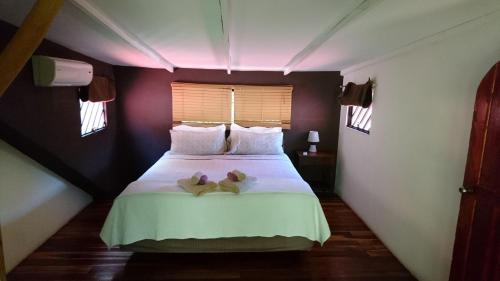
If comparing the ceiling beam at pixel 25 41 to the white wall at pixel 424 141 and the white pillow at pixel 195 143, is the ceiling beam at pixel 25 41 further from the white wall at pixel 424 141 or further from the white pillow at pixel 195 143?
the white pillow at pixel 195 143

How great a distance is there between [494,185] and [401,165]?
3.33ft

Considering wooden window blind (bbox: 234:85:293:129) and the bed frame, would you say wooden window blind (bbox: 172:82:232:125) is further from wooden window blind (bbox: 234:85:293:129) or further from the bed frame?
the bed frame

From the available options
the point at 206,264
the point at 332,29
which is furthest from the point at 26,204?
the point at 332,29

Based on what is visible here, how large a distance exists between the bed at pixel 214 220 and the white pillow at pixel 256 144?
1.28 meters

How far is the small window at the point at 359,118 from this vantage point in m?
3.25

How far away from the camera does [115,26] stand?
1.77 m

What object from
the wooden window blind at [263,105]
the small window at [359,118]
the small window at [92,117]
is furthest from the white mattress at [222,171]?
the small window at [359,118]

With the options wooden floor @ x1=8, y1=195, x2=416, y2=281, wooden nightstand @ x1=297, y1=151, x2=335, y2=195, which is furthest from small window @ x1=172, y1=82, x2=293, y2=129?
wooden floor @ x1=8, y1=195, x2=416, y2=281

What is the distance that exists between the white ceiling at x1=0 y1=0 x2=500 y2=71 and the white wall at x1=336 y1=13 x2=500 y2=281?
0.60ft

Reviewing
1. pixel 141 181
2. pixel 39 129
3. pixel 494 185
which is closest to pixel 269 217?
pixel 141 181

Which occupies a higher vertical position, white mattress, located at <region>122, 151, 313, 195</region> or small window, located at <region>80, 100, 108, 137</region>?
small window, located at <region>80, 100, 108, 137</region>

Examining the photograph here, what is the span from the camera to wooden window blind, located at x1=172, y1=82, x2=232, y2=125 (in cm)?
392

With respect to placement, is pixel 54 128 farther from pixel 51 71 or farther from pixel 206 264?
pixel 206 264

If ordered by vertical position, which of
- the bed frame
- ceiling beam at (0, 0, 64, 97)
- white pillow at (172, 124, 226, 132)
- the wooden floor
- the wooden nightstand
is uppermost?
ceiling beam at (0, 0, 64, 97)
